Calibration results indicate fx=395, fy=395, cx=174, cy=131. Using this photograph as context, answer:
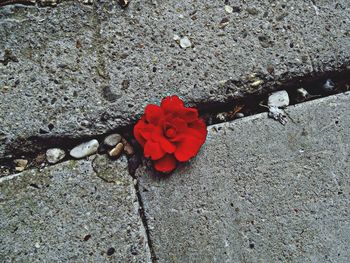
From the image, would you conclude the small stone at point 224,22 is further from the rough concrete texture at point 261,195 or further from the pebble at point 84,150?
the pebble at point 84,150

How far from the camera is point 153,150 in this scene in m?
1.31

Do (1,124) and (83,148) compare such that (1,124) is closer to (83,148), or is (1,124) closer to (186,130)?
(83,148)

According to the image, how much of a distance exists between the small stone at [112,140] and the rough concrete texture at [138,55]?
0.03m

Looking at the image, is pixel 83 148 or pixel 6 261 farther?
pixel 83 148

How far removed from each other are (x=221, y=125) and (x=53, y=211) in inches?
26.4

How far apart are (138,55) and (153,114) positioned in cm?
27

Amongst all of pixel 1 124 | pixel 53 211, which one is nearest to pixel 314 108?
pixel 53 211

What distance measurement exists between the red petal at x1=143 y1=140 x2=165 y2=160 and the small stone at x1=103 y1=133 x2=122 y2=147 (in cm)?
15

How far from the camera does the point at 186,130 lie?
1.34 metres

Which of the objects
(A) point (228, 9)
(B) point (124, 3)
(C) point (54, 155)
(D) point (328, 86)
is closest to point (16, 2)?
(B) point (124, 3)

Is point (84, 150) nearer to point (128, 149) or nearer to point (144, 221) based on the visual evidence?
point (128, 149)

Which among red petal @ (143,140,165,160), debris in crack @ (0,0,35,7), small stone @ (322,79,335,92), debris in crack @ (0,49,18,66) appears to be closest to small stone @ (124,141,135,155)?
Answer: red petal @ (143,140,165,160)

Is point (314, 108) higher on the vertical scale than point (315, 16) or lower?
lower

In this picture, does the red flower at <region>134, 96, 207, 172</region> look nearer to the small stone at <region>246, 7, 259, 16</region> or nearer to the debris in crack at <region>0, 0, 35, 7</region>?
the small stone at <region>246, 7, 259, 16</region>
